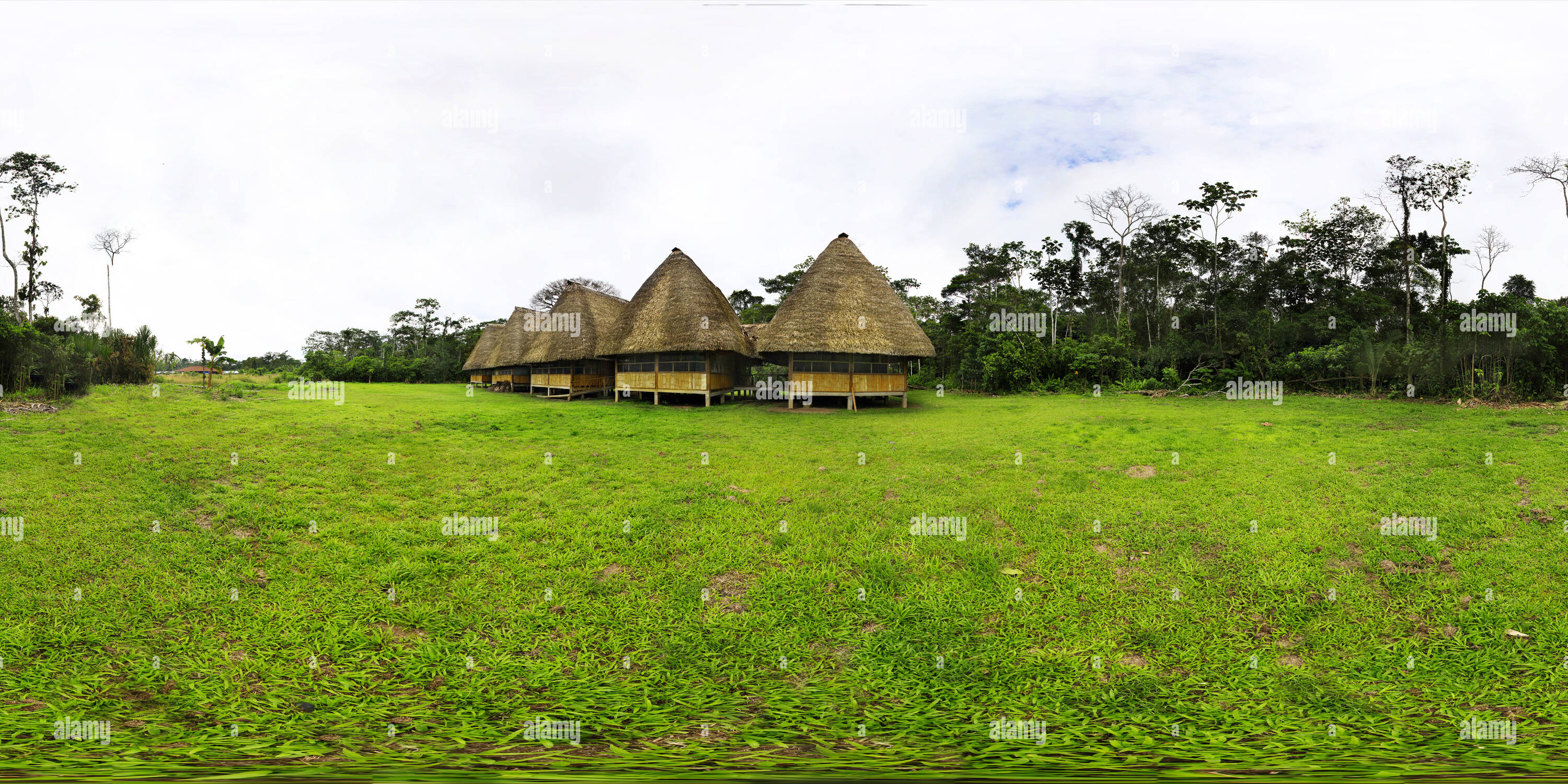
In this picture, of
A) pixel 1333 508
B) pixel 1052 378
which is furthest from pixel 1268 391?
pixel 1333 508

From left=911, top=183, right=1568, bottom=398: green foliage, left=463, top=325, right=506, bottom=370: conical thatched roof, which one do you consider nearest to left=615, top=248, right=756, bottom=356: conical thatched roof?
left=911, top=183, right=1568, bottom=398: green foliage

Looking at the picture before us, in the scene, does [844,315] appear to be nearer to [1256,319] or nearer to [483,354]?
[1256,319]

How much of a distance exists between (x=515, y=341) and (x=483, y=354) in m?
7.20

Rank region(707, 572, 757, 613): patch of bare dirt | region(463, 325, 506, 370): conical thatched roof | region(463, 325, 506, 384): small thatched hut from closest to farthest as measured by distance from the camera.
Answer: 1. region(707, 572, 757, 613): patch of bare dirt
2. region(463, 325, 506, 384): small thatched hut
3. region(463, 325, 506, 370): conical thatched roof

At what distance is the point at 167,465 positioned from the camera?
7570 mm

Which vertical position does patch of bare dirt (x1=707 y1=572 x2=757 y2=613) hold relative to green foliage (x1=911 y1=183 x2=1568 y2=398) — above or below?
below

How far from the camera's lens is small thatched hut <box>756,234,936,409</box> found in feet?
56.3

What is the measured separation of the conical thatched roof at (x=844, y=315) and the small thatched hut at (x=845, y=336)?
0.07 ft

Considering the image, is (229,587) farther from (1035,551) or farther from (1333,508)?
(1333,508)

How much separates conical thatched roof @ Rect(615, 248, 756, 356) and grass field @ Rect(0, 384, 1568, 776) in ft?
31.7

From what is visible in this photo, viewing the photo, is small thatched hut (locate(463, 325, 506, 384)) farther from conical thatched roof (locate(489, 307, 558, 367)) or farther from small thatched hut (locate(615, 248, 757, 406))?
small thatched hut (locate(615, 248, 757, 406))

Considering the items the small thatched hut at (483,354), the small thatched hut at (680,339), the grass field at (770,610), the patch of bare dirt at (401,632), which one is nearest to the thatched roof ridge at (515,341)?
the small thatched hut at (483,354)

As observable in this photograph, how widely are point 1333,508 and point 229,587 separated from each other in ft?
35.8

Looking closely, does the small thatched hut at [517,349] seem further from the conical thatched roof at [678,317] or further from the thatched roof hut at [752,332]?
the thatched roof hut at [752,332]
